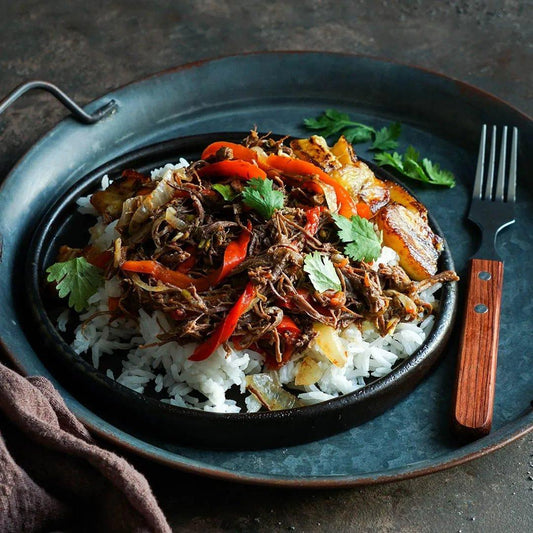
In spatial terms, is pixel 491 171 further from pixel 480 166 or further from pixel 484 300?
pixel 484 300

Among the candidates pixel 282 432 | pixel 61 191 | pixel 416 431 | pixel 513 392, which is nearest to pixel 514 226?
pixel 513 392

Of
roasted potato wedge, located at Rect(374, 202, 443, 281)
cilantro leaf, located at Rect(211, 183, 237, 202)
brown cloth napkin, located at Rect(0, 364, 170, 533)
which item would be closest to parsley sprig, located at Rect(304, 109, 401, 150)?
roasted potato wedge, located at Rect(374, 202, 443, 281)

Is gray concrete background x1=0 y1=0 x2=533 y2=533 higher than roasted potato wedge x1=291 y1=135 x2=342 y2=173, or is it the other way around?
roasted potato wedge x1=291 y1=135 x2=342 y2=173

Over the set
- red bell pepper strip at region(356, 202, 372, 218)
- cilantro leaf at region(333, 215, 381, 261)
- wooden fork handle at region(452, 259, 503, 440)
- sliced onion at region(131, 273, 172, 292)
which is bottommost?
wooden fork handle at region(452, 259, 503, 440)

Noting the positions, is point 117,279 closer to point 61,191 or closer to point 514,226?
point 61,191

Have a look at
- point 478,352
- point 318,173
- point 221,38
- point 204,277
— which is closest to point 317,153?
point 318,173

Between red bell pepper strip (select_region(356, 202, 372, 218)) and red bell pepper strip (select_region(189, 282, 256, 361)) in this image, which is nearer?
red bell pepper strip (select_region(189, 282, 256, 361))

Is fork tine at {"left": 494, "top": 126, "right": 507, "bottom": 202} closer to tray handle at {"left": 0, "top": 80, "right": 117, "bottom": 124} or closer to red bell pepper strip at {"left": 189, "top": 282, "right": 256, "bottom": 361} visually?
red bell pepper strip at {"left": 189, "top": 282, "right": 256, "bottom": 361}
